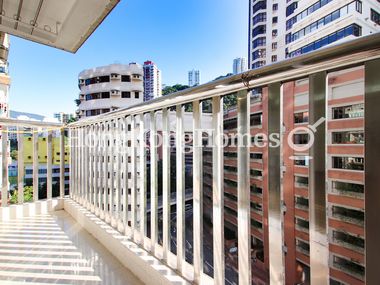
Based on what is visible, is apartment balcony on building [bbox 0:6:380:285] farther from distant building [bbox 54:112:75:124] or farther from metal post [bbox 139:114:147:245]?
distant building [bbox 54:112:75:124]

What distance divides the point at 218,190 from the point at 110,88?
2465 centimetres

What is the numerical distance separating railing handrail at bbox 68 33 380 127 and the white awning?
119 cm

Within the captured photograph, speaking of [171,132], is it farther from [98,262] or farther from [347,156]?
[98,262]

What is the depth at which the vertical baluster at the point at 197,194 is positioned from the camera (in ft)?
3.52

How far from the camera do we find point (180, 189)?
1.21 metres

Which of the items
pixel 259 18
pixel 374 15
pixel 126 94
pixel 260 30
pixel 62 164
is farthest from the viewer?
pixel 259 18

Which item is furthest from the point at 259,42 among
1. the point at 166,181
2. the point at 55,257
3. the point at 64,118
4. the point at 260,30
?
the point at 55,257

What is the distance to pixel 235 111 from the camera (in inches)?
36.1

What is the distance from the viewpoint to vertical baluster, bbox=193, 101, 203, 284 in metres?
1.07

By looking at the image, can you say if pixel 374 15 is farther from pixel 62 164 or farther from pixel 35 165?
pixel 35 165

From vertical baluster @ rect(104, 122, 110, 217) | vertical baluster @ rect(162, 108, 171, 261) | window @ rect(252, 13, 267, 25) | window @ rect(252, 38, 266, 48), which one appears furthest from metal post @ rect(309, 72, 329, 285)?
window @ rect(252, 13, 267, 25)

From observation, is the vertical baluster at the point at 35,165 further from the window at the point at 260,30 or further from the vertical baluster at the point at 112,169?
the window at the point at 260,30

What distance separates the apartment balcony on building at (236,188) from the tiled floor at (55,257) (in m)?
0.01

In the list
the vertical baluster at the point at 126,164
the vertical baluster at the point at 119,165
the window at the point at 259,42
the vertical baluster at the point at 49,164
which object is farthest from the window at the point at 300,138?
the window at the point at 259,42
